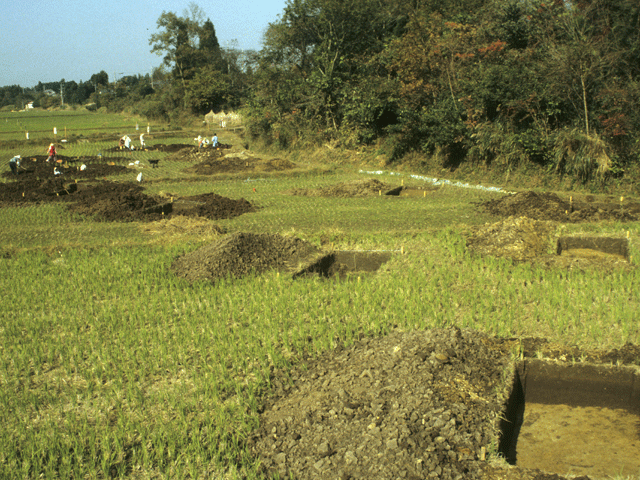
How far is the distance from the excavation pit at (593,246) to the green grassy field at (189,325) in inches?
22.2

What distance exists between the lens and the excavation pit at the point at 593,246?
8.73 m

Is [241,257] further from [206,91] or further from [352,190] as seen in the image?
[206,91]

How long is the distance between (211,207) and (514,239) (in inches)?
288

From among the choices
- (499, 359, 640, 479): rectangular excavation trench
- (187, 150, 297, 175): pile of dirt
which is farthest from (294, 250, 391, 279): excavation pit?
(187, 150, 297, 175): pile of dirt

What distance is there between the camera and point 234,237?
8.27m

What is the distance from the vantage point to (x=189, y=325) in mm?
6012

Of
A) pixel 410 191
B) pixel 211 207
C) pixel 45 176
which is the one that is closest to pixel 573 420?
pixel 211 207

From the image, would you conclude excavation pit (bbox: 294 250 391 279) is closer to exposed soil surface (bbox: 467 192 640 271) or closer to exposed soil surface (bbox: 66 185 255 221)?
exposed soil surface (bbox: 467 192 640 271)

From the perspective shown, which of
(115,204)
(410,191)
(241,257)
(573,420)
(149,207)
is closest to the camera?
(573,420)

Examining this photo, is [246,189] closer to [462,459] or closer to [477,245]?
[477,245]

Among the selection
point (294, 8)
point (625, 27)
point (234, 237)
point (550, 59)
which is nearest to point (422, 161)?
point (550, 59)

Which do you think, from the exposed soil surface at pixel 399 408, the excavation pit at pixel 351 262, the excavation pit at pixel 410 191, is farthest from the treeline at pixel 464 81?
the exposed soil surface at pixel 399 408

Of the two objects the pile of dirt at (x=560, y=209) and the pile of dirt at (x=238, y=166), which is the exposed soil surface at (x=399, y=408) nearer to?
the pile of dirt at (x=560, y=209)

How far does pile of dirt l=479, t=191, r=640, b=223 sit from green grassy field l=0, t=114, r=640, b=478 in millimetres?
1155
